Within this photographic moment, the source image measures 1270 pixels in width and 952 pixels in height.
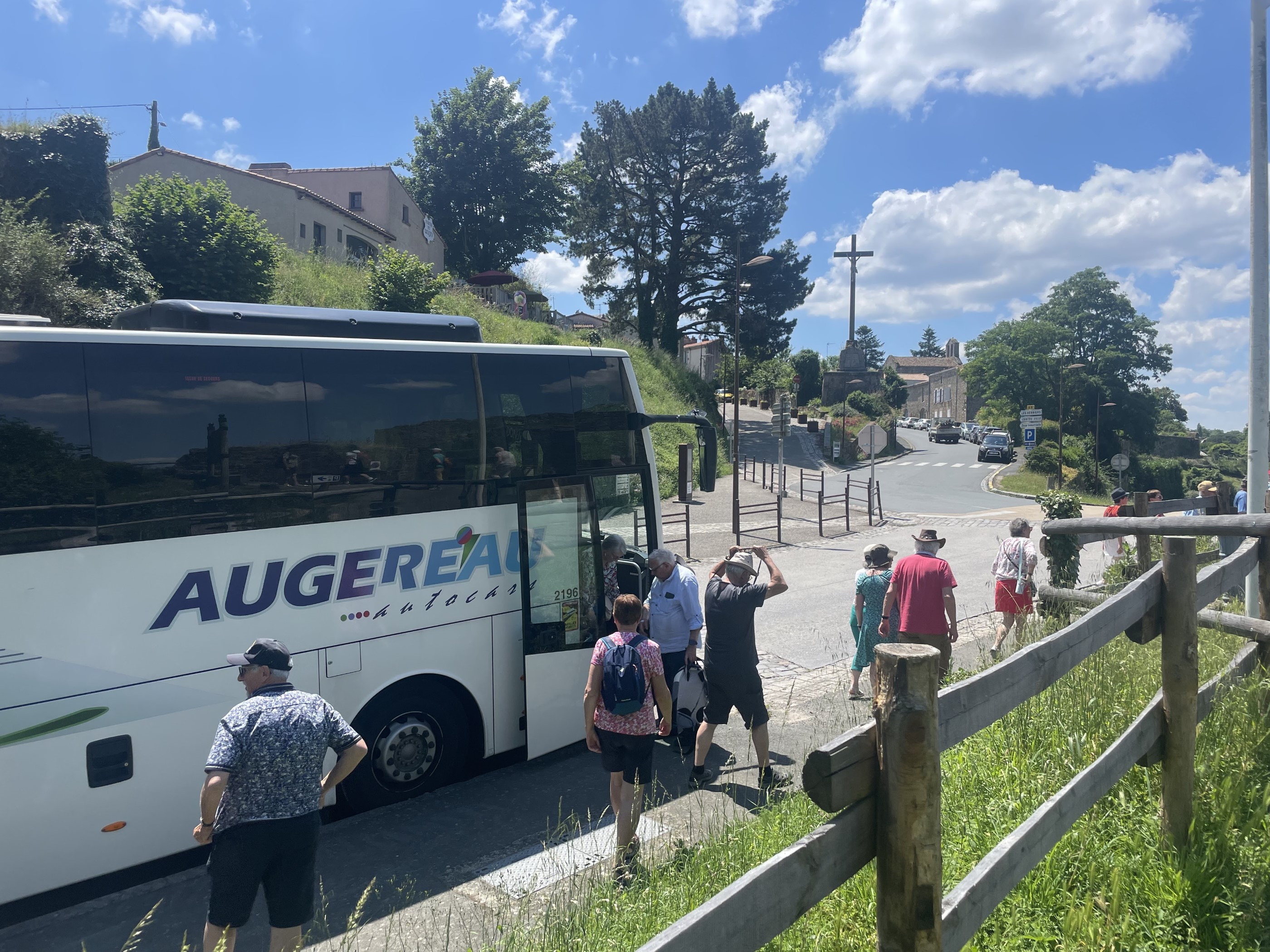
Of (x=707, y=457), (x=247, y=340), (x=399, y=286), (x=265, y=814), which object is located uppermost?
(x=399, y=286)

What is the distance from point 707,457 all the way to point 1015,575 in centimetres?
351

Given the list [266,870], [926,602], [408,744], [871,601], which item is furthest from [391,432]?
[926,602]

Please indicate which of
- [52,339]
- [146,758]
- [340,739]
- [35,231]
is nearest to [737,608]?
[340,739]

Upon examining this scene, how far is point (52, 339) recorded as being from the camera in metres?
4.70

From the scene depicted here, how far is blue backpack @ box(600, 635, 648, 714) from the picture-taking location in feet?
15.7

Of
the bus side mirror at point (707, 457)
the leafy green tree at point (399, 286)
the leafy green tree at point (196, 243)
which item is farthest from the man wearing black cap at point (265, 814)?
the leafy green tree at point (399, 286)

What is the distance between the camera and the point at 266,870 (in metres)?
3.66

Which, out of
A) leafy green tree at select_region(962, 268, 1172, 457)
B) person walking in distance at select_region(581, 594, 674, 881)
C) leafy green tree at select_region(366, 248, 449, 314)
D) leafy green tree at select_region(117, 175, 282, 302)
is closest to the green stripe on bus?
person walking in distance at select_region(581, 594, 674, 881)

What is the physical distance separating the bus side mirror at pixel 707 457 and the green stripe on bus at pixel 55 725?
5156 millimetres

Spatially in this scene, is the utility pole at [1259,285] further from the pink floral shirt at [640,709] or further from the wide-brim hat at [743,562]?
the pink floral shirt at [640,709]

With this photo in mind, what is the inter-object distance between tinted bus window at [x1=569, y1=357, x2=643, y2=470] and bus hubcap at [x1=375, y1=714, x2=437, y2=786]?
2519 millimetres

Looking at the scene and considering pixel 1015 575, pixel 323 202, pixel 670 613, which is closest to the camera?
pixel 670 613

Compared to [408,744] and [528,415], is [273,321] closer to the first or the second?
[528,415]

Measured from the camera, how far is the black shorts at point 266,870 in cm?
360
